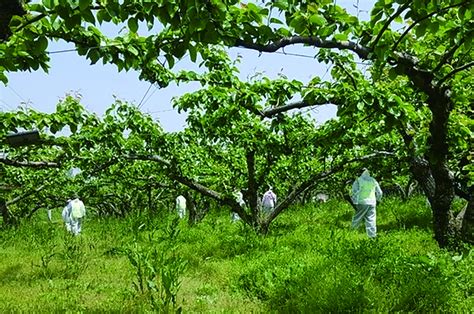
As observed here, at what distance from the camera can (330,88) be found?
6.82m

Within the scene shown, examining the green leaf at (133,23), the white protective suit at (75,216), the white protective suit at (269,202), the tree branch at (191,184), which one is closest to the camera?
the green leaf at (133,23)

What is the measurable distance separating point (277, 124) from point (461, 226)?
4076 millimetres

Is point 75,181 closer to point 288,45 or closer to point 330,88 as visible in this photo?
point 330,88

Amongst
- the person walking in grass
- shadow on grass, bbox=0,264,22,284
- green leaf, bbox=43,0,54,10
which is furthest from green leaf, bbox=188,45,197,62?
the person walking in grass

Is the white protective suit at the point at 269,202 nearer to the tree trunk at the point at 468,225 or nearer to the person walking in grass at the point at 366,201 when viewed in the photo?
the person walking in grass at the point at 366,201

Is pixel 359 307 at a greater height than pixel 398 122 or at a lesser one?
lesser

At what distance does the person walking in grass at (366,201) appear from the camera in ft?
40.8

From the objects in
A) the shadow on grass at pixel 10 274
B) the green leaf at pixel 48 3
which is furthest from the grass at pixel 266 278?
the green leaf at pixel 48 3

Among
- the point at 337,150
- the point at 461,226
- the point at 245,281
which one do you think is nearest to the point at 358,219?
the point at 337,150

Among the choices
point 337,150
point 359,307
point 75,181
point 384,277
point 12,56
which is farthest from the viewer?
point 75,181

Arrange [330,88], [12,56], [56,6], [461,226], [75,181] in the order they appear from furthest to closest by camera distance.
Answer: [75,181]
[461,226]
[330,88]
[12,56]
[56,6]

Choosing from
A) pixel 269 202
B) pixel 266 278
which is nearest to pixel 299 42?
pixel 266 278

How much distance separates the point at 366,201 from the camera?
1245 centimetres

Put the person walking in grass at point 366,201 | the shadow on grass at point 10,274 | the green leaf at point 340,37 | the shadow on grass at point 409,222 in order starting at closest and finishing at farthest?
the green leaf at point 340,37
the shadow on grass at point 10,274
the person walking in grass at point 366,201
the shadow on grass at point 409,222
